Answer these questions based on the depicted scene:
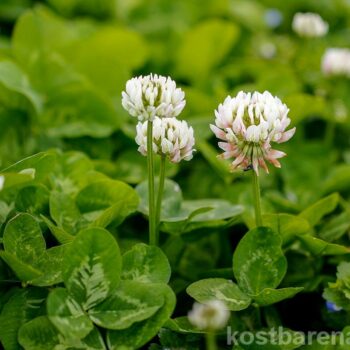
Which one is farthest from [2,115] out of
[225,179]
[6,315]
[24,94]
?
[6,315]

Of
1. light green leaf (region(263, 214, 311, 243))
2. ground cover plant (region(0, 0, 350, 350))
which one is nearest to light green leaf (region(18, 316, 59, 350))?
ground cover plant (region(0, 0, 350, 350))

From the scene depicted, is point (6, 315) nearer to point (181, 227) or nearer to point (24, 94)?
point (181, 227)

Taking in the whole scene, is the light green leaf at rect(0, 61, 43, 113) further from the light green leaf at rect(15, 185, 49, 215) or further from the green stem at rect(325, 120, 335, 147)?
the green stem at rect(325, 120, 335, 147)

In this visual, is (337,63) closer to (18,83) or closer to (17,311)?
(18,83)

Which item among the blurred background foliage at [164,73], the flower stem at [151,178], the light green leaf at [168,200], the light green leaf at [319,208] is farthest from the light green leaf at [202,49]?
the flower stem at [151,178]

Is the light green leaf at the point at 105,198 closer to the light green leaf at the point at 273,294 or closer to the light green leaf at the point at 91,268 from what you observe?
the light green leaf at the point at 91,268

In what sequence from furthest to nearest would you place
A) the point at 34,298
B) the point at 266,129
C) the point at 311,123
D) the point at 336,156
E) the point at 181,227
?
the point at 311,123
the point at 336,156
the point at 181,227
the point at 34,298
the point at 266,129

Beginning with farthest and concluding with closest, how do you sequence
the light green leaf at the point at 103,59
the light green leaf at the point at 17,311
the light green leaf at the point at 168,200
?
the light green leaf at the point at 103,59, the light green leaf at the point at 168,200, the light green leaf at the point at 17,311
